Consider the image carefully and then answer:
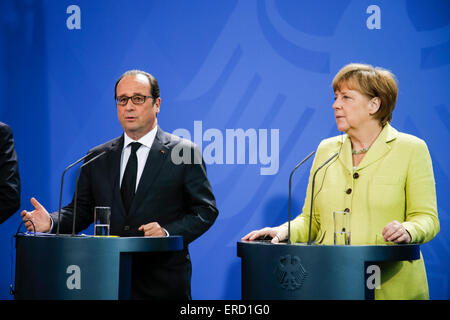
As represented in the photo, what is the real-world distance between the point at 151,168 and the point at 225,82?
1304 millimetres

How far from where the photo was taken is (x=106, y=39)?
13.7ft

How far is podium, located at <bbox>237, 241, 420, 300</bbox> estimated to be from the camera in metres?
2.12

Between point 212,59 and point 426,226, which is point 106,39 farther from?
point 426,226

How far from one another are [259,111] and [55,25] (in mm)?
1614

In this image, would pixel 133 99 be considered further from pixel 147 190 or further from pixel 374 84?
pixel 374 84

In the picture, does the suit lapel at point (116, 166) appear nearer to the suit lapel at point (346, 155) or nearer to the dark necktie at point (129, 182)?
the dark necktie at point (129, 182)

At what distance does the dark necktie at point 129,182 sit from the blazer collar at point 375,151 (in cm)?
109

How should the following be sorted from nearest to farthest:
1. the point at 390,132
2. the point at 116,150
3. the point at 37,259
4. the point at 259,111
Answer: the point at 37,259 < the point at 390,132 < the point at 116,150 < the point at 259,111

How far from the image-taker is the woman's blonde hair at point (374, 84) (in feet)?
8.79

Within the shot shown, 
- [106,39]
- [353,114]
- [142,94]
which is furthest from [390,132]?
[106,39]

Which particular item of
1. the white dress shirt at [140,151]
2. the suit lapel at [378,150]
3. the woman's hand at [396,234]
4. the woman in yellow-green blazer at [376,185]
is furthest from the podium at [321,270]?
the white dress shirt at [140,151]

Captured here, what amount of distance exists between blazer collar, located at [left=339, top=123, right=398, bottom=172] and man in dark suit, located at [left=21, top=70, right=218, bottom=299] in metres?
0.81

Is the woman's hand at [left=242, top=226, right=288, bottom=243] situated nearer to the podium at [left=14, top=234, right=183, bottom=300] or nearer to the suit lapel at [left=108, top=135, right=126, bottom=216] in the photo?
the podium at [left=14, top=234, right=183, bottom=300]

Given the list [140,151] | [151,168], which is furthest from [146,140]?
[151,168]
